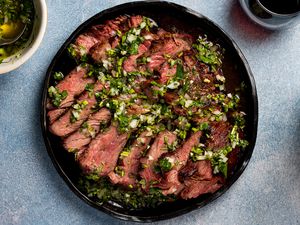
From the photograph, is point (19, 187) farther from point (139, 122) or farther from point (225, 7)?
point (225, 7)

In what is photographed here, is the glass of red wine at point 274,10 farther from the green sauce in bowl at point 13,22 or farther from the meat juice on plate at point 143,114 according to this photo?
the green sauce in bowl at point 13,22

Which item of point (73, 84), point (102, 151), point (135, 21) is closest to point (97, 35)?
point (135, 21)

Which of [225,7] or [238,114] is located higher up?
[225,7]

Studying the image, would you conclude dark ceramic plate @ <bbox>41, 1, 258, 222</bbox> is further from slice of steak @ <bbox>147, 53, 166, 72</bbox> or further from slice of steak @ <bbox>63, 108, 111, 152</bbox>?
slice of steak @ <bbox>147, 53, 166, 72</bbox>

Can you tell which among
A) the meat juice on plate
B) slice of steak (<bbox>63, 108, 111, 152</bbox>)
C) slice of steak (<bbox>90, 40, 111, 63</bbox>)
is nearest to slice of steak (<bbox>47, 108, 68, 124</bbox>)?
the meat juice on plate

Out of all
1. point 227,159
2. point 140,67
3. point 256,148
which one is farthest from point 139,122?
point 256,148

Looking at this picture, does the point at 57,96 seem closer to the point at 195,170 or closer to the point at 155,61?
the point at 155,61

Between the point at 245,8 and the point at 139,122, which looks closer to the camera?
the point at 139,122
